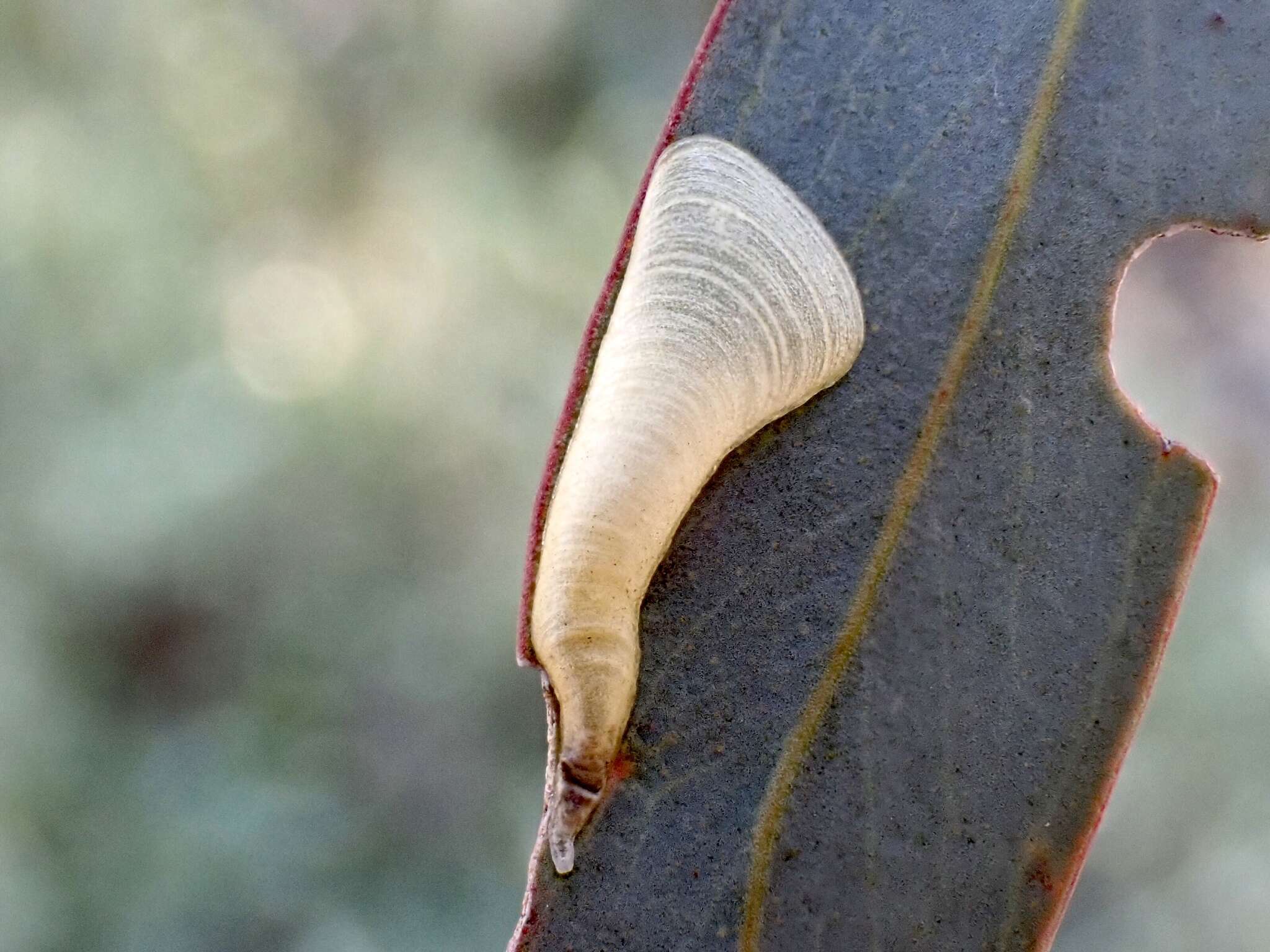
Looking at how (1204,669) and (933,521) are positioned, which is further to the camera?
(1204,669)

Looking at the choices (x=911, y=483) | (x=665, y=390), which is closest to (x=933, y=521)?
(x=911, y=483)

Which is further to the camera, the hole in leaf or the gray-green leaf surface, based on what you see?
the hole in leaf

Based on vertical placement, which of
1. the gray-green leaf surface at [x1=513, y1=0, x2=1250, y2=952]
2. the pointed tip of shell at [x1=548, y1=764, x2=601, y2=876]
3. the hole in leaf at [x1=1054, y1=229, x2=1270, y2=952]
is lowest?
the hole in leaf at [x1=1054, y1=229, x2=1270, y2=952]

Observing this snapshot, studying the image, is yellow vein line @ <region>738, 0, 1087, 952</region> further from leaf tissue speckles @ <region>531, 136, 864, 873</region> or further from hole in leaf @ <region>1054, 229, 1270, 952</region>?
hole in leaf @ <region>1054, 229, 1270, 952</region>

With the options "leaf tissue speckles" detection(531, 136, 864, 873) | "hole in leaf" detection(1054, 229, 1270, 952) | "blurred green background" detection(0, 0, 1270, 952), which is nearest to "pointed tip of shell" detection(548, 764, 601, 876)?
"leaf tissue speckles" detection(531, 136, 864, 873)

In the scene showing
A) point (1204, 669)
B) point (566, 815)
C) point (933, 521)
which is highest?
point (933, 521)

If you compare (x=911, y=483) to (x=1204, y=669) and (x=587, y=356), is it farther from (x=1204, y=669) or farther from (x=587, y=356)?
(x=1204, y=669)
